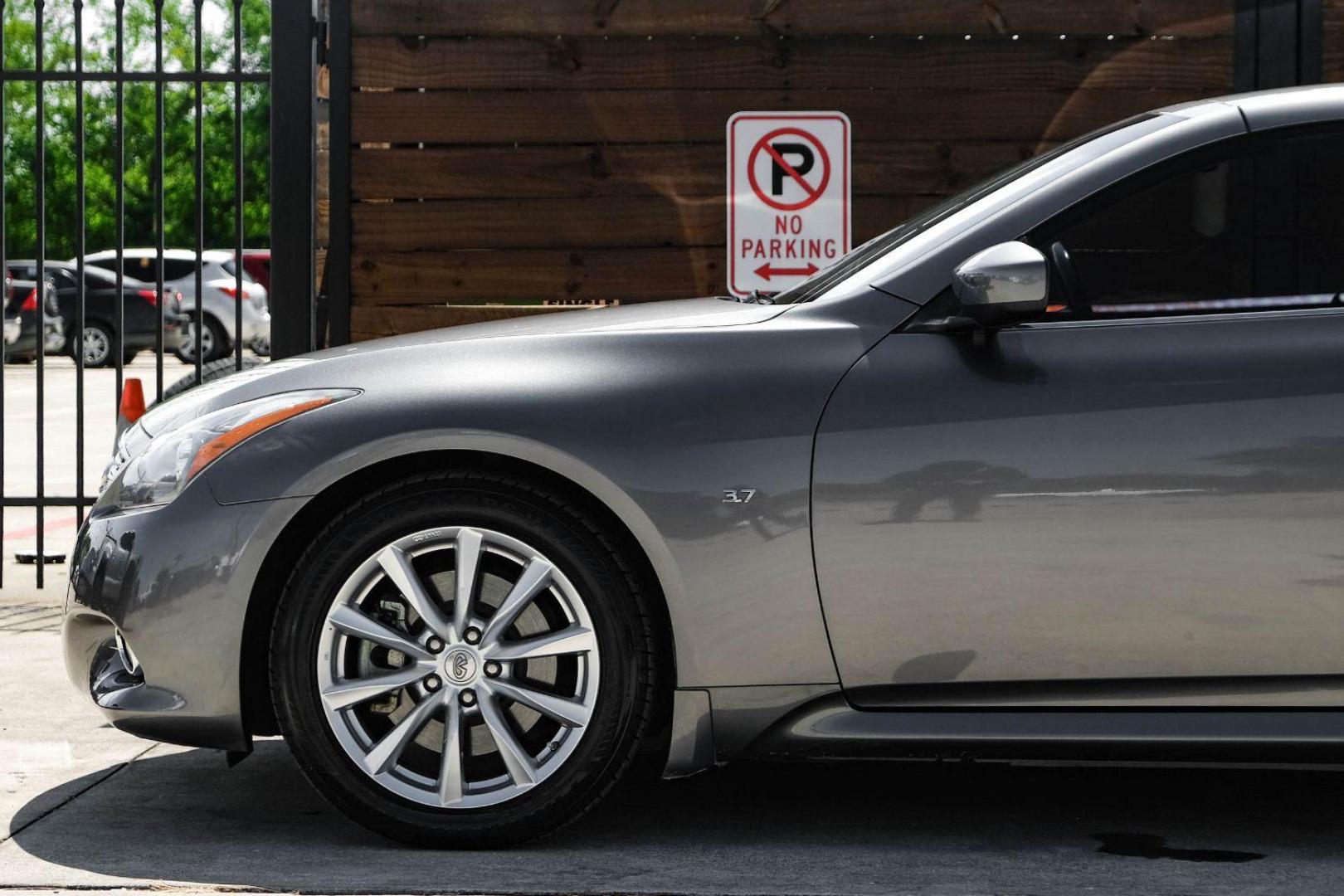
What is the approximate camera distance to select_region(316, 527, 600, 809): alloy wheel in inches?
138

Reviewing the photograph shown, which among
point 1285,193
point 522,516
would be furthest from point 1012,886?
point 1285,193

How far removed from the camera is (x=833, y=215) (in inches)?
260

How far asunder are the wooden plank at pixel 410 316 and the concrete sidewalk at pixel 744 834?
2.33 m

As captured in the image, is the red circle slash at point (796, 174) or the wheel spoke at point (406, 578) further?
the red circle slash at point (796, 174)

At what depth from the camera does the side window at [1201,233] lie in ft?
11.6

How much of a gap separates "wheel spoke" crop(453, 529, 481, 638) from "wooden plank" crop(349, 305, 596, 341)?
3.18m

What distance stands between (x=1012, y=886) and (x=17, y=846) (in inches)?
81.4

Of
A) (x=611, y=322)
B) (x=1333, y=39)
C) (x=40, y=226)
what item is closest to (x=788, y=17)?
(x=1333, y=39)

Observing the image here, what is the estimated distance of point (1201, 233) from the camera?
3.56m

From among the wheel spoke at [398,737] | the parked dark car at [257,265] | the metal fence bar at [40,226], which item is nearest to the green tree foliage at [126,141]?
the parked dark car at [257,265]

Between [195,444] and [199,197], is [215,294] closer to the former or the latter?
[199,197]

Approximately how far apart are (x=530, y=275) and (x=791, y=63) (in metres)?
1.28

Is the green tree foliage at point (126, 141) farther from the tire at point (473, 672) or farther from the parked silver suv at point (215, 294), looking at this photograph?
the tire at point (473, 672)

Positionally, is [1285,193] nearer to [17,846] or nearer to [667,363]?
[667,363]
